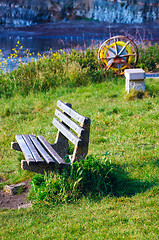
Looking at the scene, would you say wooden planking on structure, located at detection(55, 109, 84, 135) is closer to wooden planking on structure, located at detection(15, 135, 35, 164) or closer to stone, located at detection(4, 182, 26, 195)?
wooden planking on structure, located at detection(15, 135, 35, 164)

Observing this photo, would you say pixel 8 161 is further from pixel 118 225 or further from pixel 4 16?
pixel 4 16

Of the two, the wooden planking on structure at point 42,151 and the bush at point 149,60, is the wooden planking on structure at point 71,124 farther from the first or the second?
the bush at point 149,60

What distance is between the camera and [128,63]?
11.6 metres

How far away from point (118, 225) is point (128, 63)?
9.07 m

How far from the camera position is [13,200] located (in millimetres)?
4297

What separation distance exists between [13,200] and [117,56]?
8.13 metres

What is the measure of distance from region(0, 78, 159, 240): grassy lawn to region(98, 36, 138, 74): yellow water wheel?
1957 mm

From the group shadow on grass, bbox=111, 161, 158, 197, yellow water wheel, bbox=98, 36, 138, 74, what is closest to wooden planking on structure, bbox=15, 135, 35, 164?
shadow on grass, bbox=111, 161, 158, 197

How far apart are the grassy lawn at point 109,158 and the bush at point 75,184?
0.13 meters

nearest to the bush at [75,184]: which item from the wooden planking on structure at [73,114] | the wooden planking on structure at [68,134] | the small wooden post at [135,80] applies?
the wooden planking on structure at [68,134]

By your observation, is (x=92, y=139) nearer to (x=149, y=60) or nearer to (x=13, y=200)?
(x=13, y=200)

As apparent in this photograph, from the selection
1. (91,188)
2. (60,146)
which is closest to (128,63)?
(60,146)

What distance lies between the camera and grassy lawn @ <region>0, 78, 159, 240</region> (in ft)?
10.7

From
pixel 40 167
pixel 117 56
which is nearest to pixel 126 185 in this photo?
pixel 40 167
